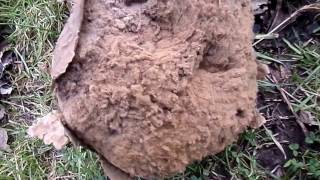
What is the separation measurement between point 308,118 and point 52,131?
90 centimetres

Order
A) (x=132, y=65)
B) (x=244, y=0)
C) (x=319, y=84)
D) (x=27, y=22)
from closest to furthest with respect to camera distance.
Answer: (x=132, y=65) → (x=244, y=0) → (x=319, y=84) → (x=27, y=22)

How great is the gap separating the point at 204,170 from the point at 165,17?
1.92 ft

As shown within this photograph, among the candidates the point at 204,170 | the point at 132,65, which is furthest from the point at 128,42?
the point at 204,170

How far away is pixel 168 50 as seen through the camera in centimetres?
142

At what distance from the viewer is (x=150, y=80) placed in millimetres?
1366

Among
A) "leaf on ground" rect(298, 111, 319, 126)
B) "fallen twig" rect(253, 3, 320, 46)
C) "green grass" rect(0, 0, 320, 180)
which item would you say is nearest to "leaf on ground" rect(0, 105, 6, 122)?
"green grass" rect(0, 0, 320, 180)

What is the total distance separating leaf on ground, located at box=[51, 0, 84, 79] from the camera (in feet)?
4.52

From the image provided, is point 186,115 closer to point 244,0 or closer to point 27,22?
point 244,0

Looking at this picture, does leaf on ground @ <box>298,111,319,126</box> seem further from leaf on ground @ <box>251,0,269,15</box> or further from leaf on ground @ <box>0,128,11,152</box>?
leaf on ground @ <box>0,128,11,152</box>

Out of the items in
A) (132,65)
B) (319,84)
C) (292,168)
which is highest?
(132,65)

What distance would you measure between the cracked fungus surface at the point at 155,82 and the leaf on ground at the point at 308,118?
17.5 inches

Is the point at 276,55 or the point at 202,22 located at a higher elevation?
the point at 202,22

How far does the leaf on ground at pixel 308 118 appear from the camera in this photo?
6.15ft

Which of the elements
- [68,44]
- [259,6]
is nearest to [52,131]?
[68,44]
